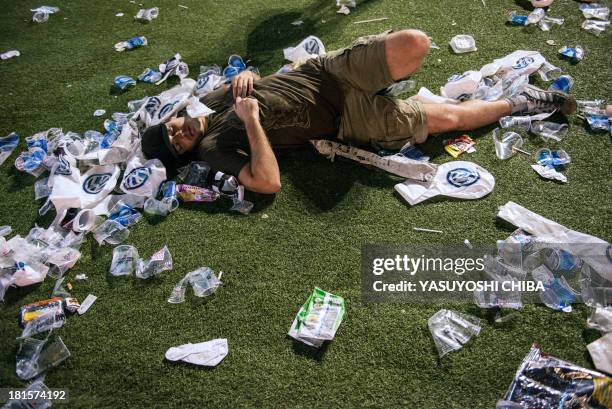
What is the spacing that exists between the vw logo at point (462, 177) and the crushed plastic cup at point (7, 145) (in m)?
3.54

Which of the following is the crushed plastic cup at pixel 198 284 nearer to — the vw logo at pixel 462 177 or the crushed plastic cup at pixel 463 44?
the vw logo at pixel 462 177

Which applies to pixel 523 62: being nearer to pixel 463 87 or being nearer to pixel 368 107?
pixel 463 87

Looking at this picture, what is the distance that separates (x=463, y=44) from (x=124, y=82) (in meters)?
3.06

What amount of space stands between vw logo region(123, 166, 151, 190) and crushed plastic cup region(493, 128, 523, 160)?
2.41 meters

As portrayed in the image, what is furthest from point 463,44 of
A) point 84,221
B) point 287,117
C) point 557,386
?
point 84,221

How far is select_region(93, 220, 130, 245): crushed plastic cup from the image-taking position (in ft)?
9.68

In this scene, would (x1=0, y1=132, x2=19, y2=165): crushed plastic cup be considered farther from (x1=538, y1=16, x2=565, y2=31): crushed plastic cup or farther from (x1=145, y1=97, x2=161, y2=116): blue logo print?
(x1=538, y1=16, x2=565, y2=31): crushed plastic cup

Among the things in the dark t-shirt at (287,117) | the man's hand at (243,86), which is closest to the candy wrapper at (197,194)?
the dark t-shirt at (287,117)

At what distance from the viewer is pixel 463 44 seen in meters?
3.87

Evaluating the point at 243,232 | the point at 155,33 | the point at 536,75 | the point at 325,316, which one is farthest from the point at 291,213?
the point at 155,33

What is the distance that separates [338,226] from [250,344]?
0.87 metres

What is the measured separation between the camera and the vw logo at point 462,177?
282cm

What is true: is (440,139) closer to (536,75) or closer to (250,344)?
(536,75)

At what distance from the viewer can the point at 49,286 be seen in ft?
9.10
